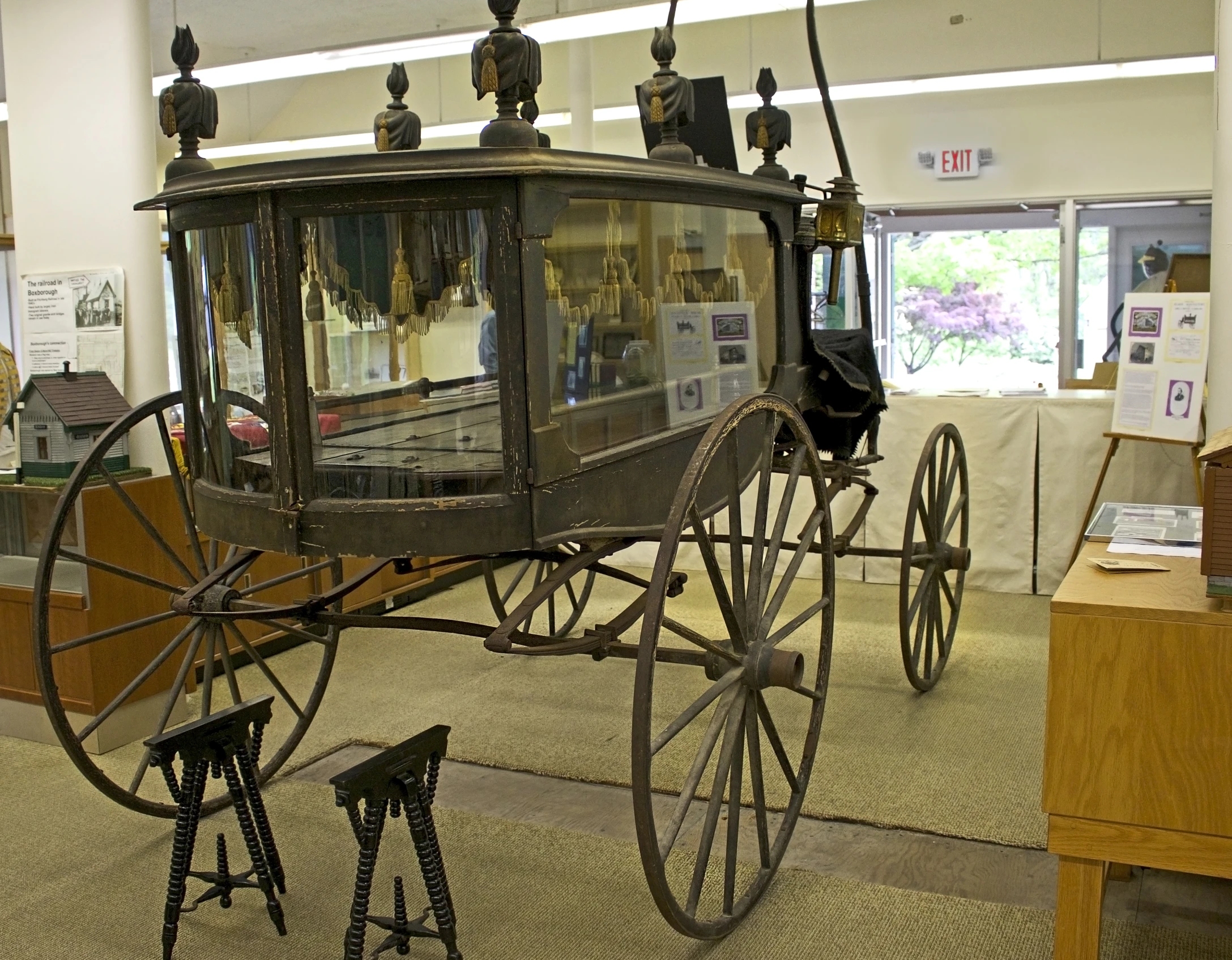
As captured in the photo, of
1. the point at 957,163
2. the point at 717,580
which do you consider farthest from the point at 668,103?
the point at 957,163

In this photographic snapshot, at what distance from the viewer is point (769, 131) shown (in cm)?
344

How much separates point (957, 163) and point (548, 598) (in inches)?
256

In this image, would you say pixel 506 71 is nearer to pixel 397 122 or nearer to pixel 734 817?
pixel 397 122

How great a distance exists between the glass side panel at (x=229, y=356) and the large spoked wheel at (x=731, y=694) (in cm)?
78

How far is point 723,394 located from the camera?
2.77m

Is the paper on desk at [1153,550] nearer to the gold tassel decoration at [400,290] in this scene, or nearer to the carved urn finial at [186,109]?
the gold tassel decoration at [400,290]

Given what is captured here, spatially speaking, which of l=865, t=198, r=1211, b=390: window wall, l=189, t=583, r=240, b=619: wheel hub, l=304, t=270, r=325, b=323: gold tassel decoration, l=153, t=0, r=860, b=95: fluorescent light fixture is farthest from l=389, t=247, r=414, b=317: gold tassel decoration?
l=865, t=198, r=1211, b=390: window wall

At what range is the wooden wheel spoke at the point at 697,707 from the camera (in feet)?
6.91

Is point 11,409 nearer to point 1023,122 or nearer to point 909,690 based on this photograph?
point 909,690

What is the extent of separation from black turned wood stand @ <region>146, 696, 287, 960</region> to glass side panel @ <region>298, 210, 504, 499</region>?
62 cm

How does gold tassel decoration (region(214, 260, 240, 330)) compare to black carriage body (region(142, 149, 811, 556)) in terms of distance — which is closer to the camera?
black carriage body (region(142, 149, 811, 556))

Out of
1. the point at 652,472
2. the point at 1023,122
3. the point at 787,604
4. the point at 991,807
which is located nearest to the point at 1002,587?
the point at 787,604

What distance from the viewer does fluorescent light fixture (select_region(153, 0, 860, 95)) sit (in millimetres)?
5711

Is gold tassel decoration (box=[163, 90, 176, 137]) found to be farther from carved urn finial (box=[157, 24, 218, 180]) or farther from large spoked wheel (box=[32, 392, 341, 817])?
large spoked wheel (box=[32, 392, 341, 817])
